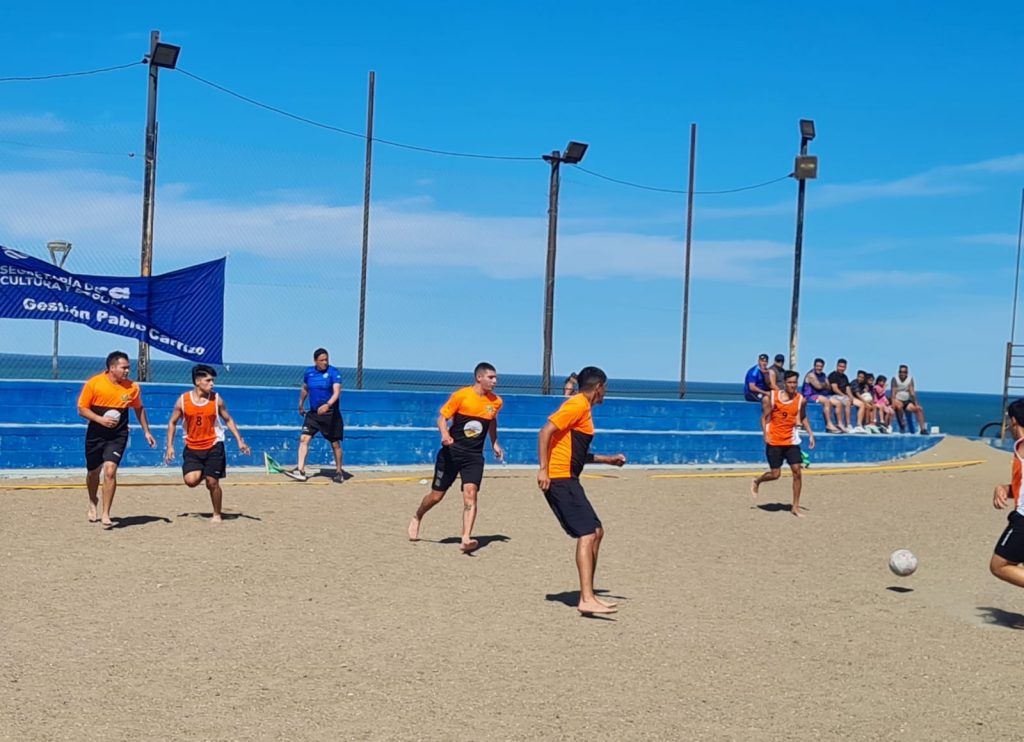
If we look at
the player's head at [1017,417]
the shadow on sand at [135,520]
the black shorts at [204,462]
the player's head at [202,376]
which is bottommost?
the shadow on sand at [135,520]

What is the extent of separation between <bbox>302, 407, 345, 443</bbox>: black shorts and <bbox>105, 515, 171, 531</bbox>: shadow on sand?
13.8 ft

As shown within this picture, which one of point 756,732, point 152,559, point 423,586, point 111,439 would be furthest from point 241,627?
point 111,439

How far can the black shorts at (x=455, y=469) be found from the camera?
11.4m

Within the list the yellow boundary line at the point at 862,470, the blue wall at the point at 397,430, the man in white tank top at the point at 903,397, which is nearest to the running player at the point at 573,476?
the blue wall at the point at 397,430

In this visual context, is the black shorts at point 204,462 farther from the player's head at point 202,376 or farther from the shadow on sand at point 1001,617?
the shadow on sand at point 1001,617

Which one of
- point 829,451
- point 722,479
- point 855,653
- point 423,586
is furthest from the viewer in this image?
point 829,451

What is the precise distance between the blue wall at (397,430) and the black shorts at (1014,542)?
38.0ft

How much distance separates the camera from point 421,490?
15758 mm

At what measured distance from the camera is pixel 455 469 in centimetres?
1145

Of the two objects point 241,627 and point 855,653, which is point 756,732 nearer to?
point 855,653

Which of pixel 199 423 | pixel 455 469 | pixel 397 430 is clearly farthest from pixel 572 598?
pixel 397 430

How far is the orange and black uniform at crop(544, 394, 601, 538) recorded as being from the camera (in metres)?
8.41

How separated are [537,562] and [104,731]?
5.68 m

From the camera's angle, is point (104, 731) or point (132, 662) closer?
point (104, 731)
